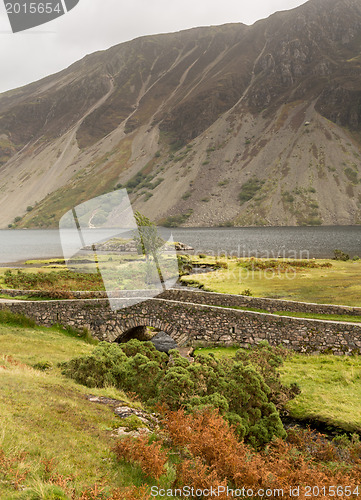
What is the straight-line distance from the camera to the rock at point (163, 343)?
93.0 feet

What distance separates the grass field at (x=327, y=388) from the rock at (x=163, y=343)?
22.4ft

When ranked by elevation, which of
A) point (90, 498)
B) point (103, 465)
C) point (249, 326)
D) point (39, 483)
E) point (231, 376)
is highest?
point (39, 483)

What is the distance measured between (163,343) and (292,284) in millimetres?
17226

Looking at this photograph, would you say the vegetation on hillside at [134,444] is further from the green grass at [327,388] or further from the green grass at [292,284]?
the green grass at [292,284]

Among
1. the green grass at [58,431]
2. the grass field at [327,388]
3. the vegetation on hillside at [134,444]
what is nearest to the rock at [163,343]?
the grass field at [327,388]

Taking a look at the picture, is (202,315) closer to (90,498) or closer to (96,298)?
(96,298)

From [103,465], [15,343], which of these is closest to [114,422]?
[103,465]

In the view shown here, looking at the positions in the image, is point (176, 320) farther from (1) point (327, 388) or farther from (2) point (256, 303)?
(1) point (327, 388)

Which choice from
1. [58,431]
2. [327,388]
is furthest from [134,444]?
[327,388]

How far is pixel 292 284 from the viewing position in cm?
3828

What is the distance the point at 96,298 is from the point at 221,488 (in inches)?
867

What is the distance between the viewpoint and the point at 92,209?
16.5 metres

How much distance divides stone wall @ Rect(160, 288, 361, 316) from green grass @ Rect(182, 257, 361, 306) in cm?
345

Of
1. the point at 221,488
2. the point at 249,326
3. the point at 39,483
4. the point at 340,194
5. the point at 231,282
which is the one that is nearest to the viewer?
the point at 39,483
